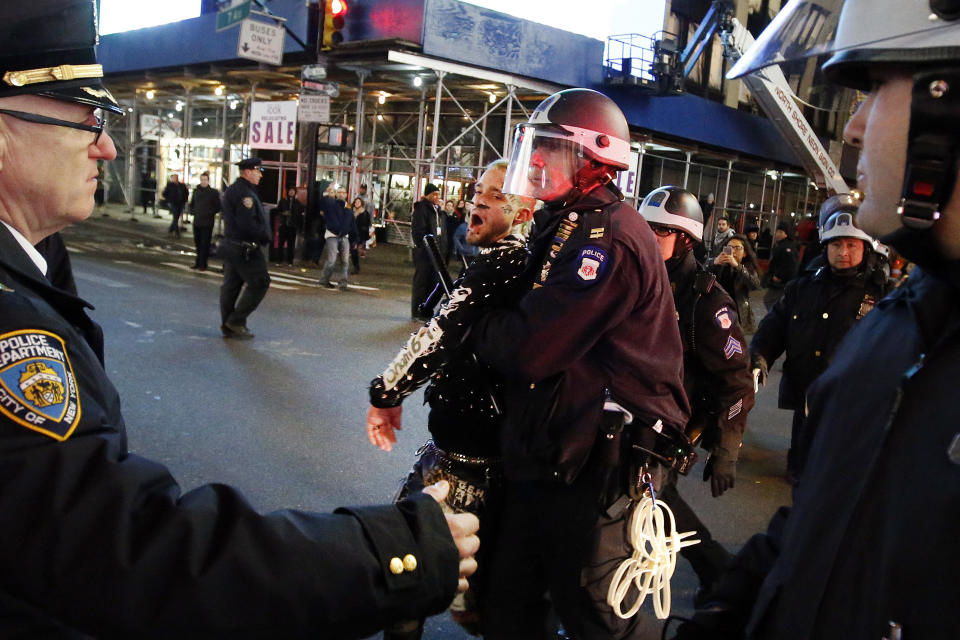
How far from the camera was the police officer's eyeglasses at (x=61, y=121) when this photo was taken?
4.50ft

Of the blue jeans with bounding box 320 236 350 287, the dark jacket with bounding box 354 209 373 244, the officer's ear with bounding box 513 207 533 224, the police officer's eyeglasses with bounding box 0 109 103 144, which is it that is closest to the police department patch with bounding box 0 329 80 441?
the police officer's eyeglasses with bounding box 0 109 103 144

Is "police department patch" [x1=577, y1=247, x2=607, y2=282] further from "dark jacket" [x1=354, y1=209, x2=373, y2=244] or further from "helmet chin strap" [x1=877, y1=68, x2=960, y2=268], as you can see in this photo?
"dark jacket" [x1=354, y1=209, x2=373, y2=244]

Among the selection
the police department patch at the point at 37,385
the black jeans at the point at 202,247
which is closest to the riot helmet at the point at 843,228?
the police department patch at the point at 37,385

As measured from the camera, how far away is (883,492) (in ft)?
4.01

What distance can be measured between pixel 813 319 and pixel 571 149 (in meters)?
3.18

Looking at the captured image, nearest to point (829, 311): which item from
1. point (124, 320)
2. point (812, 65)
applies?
point (812, 65)

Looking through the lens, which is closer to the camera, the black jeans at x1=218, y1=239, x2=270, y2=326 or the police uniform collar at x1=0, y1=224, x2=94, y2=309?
the police uniform collar at x1=0, y1=224, x2=94, y2=309

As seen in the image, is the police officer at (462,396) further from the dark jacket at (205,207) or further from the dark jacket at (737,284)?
the dark jacket at (205,207)

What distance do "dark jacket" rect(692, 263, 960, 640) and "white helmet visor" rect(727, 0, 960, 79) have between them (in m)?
0.38

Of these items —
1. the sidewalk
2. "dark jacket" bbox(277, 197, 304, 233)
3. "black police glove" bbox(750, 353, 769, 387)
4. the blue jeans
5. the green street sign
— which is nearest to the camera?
"black police glove" bbox(750, 353, 769, 387)

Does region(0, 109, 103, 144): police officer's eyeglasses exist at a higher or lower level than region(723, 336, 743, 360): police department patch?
higher

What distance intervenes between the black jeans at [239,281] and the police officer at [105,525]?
7.66 meters

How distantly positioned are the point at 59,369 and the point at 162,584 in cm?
35

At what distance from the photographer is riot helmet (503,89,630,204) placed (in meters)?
2.73
